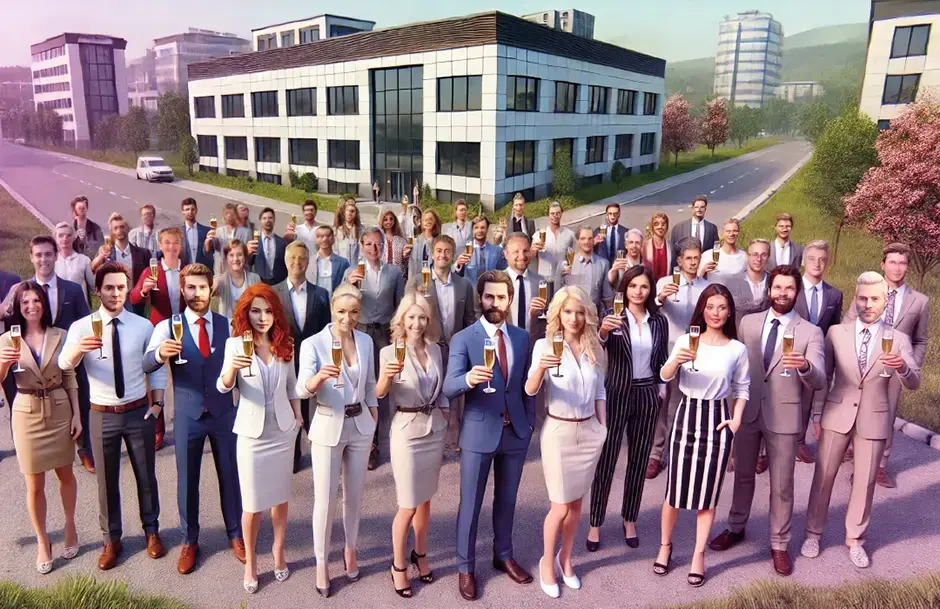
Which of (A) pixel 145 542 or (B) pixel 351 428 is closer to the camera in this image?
(B) pixel 351 428

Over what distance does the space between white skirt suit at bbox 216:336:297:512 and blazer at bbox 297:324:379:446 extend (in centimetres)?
18

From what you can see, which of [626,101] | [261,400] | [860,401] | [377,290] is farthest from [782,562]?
[626,101]

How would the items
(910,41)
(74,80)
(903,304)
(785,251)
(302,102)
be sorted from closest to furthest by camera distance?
(903,304)
(785,251)
(910,41)
(302,102)
(74,80)

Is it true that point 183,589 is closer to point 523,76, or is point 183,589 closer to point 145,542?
point 145,542

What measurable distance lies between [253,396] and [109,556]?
1944 millimetres

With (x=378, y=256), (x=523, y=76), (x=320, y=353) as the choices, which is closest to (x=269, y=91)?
(x=523, y=76)

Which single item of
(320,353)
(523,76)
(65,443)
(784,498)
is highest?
(523,76)

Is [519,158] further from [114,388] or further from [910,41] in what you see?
[114,388]

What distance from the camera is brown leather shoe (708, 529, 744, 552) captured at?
17.0 ft

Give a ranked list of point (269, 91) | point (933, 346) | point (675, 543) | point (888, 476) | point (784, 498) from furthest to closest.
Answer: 1. point (269, 91)
2. point (933, 346)
3. point (888, 476)
4. point (675, 543)
5. point (784, 498)

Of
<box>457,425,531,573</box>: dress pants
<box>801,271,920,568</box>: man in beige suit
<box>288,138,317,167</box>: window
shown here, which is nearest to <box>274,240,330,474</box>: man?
<box>457,425,531,573</box>: dress pants

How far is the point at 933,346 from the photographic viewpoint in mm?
10312

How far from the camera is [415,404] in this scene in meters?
4.25

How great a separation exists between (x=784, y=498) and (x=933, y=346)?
25.2 ft
